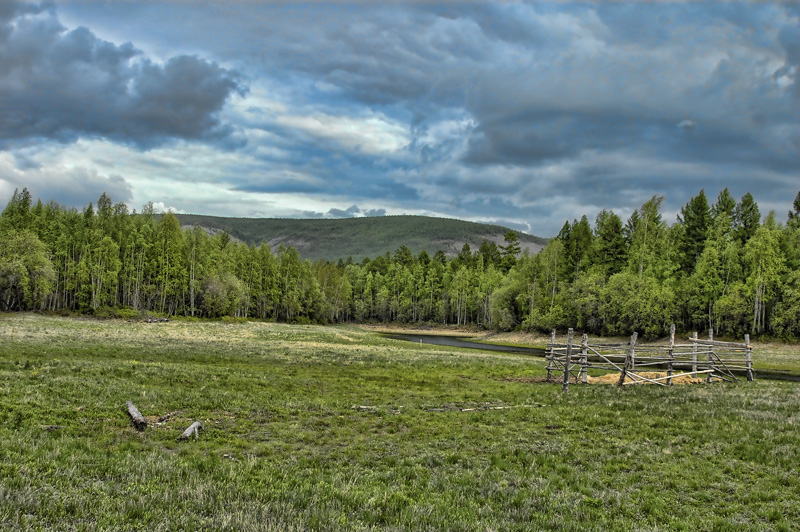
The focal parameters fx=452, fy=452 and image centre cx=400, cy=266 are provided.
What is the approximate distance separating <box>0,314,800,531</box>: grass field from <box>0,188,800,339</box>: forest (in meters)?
56.7

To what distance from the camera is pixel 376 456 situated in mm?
11172

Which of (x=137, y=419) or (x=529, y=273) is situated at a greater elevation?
(x=529, y=273)

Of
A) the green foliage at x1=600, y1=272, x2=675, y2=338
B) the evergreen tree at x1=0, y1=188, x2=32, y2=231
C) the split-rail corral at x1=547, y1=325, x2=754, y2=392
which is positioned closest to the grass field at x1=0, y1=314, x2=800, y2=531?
the split-rail corral at x1=547, y1=325, x2=754, y2=392

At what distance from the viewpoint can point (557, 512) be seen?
26.2ft

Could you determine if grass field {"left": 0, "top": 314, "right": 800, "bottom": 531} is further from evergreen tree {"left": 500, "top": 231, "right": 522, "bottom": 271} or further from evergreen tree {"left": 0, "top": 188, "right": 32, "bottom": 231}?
evergreen tree {"left": 500, "top": 231, "right": 522, "bottom": 271}

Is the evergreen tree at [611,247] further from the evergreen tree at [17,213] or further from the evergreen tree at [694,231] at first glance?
the evergreen tree at [17,213]

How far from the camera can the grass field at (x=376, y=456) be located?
7.11m

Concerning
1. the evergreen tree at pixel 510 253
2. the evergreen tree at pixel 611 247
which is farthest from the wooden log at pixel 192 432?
the evergreen tree at pixel 510 253

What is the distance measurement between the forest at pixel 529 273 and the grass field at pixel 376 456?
5669 cm

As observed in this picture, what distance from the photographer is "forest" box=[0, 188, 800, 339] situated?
231 ft

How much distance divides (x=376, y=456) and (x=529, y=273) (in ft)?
301

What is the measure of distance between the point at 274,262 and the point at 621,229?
8140 centimetres

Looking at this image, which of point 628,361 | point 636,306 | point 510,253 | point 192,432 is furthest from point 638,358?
point 510,253

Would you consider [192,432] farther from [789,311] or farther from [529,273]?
[529,273]
